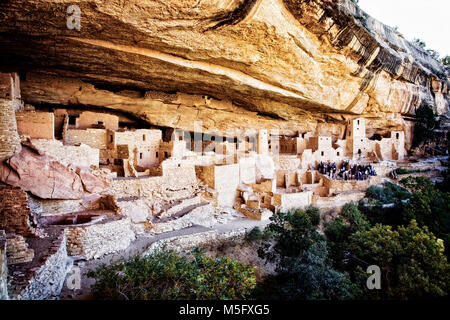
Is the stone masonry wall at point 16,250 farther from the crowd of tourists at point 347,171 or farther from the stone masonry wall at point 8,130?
the crowd of tourists at point 347,171

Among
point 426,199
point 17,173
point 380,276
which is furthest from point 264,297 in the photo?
point 426,199

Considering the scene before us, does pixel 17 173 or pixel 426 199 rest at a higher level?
pixel 17 173

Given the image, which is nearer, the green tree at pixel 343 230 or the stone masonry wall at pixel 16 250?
the stone masonry wall at pixel 16 250

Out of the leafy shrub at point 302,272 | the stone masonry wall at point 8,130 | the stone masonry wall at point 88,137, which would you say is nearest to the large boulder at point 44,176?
the stone masonry wall at point 8,130

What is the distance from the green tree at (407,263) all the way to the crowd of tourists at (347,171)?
691cm

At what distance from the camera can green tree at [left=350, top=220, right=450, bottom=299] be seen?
7.70 metres

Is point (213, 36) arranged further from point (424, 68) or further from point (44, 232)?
point (424, 68)

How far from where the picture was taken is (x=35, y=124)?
9.28m

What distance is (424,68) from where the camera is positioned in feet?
65.5

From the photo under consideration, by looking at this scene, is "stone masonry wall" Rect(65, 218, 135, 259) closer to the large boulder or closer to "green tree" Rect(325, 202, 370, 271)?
the large boulder

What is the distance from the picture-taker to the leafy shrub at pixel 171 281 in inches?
209

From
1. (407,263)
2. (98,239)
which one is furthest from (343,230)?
(98,239)

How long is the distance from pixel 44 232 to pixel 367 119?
20.3 metres

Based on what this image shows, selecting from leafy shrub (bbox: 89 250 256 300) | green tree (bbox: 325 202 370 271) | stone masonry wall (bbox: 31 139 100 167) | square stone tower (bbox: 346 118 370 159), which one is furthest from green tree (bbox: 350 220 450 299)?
square stone tower (bbox: 346 118 370 159)
